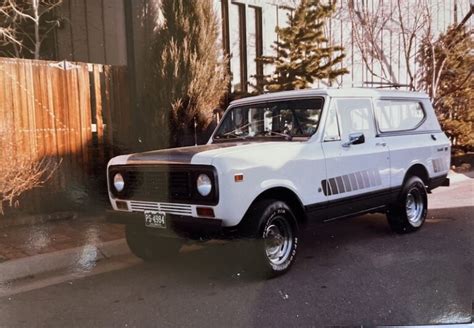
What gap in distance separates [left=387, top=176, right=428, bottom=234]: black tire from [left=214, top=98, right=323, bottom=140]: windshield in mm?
1834

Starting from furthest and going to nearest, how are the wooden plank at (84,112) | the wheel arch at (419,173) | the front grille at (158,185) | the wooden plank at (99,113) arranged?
the wooden plank at (99,113), the wooden plank at (84,112), the wheel arch at (419,173), the front grille at (158,185)

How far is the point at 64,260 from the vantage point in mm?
5715

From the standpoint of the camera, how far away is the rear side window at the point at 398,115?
6492 millimetres

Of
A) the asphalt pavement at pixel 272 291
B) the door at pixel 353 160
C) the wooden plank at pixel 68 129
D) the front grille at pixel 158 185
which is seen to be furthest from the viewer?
the wooden plank at pixel 68 129

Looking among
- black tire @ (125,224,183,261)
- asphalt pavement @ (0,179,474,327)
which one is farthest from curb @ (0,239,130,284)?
black tire @ (125,224,183,261)

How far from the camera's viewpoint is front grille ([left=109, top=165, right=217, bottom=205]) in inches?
182

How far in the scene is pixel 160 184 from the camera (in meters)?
4.94

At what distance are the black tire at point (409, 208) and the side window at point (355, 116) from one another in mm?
1027

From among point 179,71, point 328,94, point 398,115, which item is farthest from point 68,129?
point 398,115

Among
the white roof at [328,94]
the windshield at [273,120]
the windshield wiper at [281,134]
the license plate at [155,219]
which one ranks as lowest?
the license plate at [155,219]

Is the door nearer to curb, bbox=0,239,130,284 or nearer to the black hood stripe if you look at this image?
the black hood stripe

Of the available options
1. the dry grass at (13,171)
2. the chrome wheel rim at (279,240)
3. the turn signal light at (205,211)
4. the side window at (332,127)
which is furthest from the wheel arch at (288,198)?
the dry grass at (13,171)

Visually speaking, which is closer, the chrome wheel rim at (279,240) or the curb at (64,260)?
the chrome wheel rim at (279,240)

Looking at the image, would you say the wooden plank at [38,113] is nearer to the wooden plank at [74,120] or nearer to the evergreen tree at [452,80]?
the wooden plank at [74,120]
